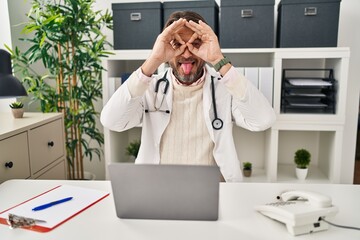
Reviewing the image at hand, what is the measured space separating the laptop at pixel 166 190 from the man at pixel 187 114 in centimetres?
56

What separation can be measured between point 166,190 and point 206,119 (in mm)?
718

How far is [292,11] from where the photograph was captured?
202 cm

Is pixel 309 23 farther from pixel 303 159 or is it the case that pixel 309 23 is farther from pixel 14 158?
pixel 14 158

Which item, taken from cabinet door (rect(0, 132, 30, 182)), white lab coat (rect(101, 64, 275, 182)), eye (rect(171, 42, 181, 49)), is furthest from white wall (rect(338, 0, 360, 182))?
cabinet door (rect(0, 132, 30, 182))

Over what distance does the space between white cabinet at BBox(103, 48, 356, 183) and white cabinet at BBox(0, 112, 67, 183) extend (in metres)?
0.37

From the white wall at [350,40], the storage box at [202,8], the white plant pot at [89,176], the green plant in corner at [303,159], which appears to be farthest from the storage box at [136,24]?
the green plant in corner at [303,159]

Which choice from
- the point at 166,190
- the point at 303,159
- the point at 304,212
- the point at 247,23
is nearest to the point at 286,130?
the point at 303,159

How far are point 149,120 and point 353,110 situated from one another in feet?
5.25

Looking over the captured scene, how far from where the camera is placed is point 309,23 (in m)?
2.01

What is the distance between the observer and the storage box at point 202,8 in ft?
6.78

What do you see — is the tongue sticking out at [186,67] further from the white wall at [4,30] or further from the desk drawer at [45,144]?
the white wall at [4,30]

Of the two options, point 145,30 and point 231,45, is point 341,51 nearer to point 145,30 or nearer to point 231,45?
point 231,45

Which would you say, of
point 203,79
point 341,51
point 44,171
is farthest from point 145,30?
point 341,51

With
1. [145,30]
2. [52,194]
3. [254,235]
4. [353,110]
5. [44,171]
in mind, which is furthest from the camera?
[353,110]
